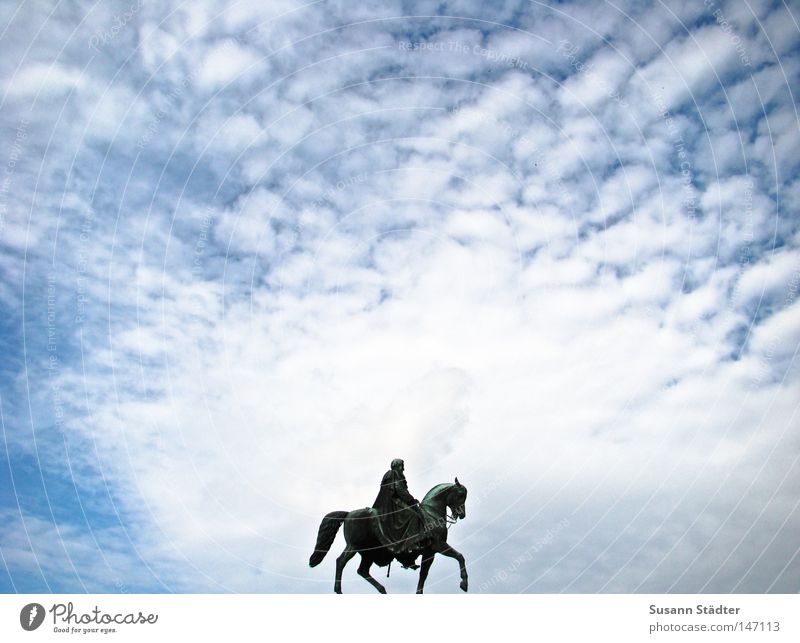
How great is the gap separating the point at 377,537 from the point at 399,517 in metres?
1.20

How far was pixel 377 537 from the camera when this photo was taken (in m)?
27.3

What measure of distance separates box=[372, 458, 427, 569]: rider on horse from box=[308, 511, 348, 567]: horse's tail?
1.83 metres

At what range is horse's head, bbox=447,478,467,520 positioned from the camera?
2834 cm

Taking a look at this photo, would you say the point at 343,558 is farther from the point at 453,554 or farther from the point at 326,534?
the point at 453,554

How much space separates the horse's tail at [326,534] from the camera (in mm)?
28188

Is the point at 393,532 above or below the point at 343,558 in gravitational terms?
above

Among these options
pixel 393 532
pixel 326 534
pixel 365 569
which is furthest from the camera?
pixel 326 534

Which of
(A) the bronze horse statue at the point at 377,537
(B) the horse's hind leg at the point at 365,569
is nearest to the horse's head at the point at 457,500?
(A) the bronze horse statue at the point at 377,537

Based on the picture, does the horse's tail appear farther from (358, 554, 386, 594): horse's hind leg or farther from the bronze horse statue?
(358, 554, 386, 594): horse's hind leg

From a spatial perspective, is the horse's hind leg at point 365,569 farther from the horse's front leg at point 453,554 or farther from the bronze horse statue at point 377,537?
the horse's front leg at point 453,554

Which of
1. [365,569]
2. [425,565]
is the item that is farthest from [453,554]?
[365,569]
